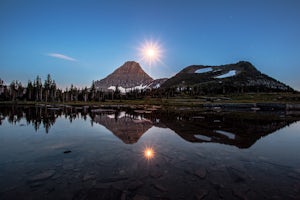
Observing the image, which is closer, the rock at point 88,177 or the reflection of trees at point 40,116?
the rock at point 88,177

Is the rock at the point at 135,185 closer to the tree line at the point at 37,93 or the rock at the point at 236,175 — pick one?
the rock at the point at 236,175

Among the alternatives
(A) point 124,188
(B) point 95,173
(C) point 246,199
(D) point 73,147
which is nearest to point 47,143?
(D) point 73,147

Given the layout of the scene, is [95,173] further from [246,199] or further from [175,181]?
[246,199]

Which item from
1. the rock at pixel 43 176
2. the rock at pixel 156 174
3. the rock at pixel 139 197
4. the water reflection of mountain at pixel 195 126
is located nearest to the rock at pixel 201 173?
the rock at pixel 156 174

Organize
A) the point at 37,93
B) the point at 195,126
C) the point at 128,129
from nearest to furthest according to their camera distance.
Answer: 1. the point at 128,129
2. the point at 195,126
3. the point at 37,93

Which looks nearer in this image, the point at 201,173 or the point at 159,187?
the point at 159,187

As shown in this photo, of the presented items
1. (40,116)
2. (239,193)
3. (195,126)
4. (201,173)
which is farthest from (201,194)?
(40,116)

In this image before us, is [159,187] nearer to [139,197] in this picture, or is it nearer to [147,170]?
[139,197]

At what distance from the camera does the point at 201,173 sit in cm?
1012

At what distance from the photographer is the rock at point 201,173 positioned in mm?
9711

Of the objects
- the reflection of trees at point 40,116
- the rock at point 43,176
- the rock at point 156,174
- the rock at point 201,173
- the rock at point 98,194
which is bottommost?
the rock at point 156,174

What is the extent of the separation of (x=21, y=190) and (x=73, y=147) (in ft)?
24.4

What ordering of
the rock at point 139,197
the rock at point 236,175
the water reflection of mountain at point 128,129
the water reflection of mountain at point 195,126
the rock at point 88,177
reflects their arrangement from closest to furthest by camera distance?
the rock at point 139,197 < the rock at point 88,177 < the rock at point 236,175 < the water reflection of mountain at point 195,126 < the water reflection of mountain at point 128,129

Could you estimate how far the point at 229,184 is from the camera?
28.9ft
